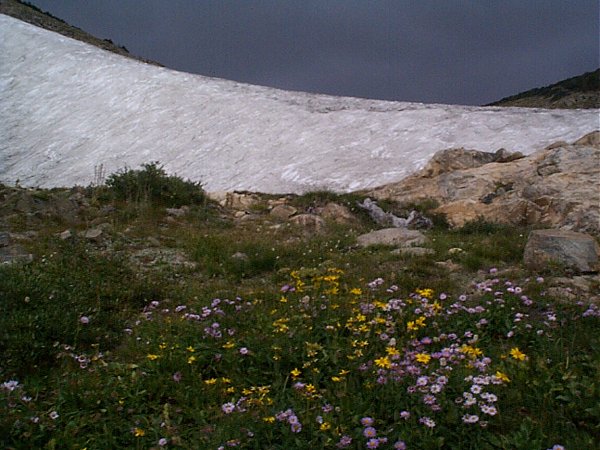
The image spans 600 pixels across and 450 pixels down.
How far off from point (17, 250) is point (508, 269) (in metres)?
5.42

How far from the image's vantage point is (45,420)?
3.08m

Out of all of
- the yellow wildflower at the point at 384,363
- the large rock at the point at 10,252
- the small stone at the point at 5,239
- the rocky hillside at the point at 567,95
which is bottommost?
the yellow wildflower at the point at 384,363

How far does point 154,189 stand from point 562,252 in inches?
292

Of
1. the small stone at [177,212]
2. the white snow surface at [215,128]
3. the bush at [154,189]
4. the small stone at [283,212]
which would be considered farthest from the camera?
the white snow surface at [215,128]

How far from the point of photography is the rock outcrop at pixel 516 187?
916cm

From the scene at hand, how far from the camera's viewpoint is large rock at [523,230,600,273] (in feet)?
18.4

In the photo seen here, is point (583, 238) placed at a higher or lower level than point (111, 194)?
lower

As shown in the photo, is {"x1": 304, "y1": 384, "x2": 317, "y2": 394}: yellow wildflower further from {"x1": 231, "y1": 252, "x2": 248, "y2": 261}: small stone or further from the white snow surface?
the white snow surface

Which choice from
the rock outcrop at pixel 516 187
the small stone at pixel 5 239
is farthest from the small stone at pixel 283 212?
the small stone at pixel 5 239

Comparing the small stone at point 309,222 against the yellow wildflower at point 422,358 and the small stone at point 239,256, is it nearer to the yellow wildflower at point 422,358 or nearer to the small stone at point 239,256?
the small stone at point 239,256

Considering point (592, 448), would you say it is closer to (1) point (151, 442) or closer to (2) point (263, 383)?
(2) point (263, 383)

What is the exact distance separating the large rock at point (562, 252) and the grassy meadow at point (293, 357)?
0.72 feet

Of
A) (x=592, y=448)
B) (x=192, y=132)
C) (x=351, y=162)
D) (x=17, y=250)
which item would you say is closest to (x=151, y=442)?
(x=592, y=448)

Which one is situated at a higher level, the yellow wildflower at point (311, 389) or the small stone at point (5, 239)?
the small stone at point (5, 239)
